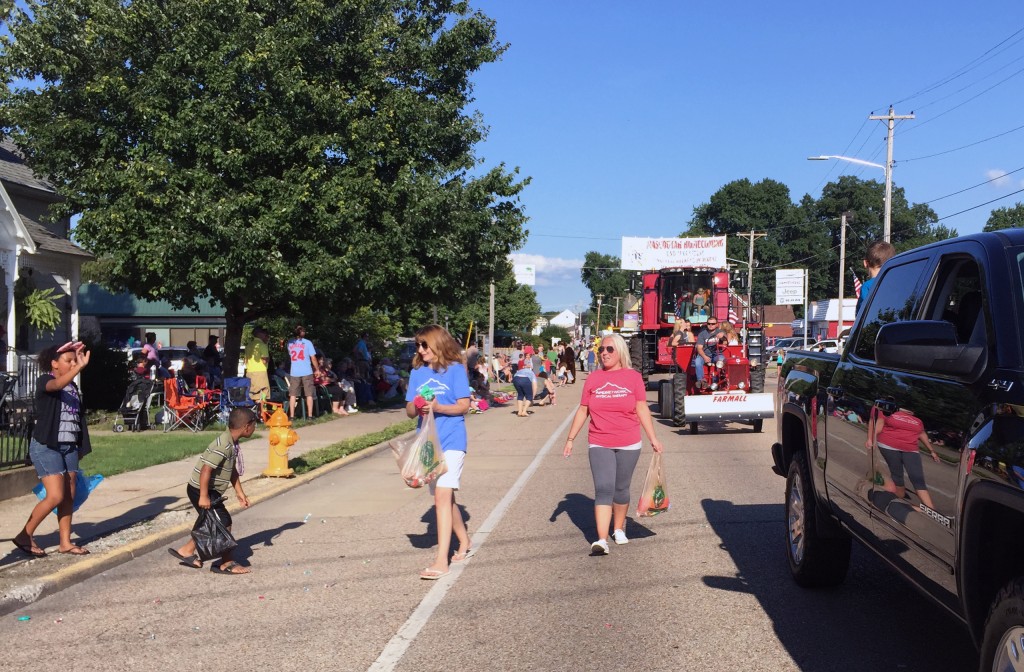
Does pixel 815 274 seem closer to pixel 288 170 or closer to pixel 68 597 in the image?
pixel 288 170

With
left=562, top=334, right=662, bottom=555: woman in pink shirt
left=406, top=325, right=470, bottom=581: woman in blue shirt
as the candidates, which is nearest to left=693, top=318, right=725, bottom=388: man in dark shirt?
left=562, top=334, right=662, bottom=555: woman in pink shirt

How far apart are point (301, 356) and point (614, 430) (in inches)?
465

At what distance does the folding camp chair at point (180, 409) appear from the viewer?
660 inches

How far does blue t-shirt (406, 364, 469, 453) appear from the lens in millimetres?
7191

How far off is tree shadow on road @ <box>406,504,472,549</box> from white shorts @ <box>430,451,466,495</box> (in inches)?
45.7

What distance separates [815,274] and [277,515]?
96.1 meters

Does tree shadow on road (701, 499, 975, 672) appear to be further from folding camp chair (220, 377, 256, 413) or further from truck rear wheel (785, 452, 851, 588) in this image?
folding camp chair (220, 377, 256, 413)

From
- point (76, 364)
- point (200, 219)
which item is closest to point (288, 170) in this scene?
point (200, 219)

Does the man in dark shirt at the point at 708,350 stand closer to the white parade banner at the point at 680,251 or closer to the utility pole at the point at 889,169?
the utility pole at the point at 889,169

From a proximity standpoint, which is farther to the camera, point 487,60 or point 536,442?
point 487,60

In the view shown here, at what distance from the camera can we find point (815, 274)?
326 ft

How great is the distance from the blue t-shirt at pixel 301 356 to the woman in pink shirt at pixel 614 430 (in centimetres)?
1153

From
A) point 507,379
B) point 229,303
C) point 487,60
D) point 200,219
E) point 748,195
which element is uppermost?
point 748,195

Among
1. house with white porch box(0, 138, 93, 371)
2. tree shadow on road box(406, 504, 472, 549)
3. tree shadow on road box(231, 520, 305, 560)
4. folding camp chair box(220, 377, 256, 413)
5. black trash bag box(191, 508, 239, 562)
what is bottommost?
Answer: tree shadow on road box(231, 520, 305, 560)
